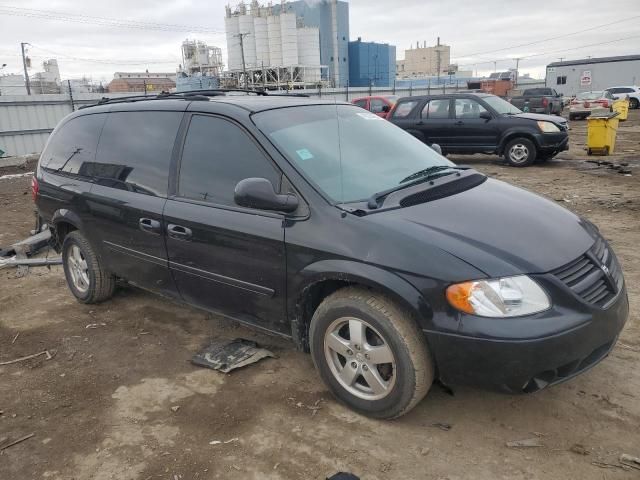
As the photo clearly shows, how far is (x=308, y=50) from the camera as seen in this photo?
4362 cm

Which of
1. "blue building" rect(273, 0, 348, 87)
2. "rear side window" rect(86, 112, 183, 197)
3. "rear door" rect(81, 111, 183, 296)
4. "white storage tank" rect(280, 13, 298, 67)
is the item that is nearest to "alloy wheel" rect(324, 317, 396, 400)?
"rear door" rect(81, 111, 183, 296)

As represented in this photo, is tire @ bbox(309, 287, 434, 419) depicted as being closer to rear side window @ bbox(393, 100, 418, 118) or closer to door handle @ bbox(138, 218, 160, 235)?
door handle @ bbox(138, 218, 160, 235)

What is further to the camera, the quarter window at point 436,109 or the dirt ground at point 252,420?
the quarter window at point 436,109

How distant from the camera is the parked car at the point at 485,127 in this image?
38.6 ft

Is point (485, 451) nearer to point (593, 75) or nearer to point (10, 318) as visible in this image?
point (10, 318)

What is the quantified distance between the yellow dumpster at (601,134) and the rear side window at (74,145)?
486 inches

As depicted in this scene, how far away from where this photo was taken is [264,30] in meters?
43.4

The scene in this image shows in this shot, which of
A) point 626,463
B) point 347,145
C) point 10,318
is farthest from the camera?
point 10,318

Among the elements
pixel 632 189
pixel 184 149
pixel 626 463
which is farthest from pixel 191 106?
pixel 632 189

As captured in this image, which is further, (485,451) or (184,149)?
(184,149)

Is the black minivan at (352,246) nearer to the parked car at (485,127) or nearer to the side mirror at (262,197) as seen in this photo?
the side mirror at (262,197)

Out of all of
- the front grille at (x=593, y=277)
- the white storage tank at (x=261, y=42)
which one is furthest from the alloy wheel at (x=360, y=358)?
the white storage tank at (x=261, y=42)

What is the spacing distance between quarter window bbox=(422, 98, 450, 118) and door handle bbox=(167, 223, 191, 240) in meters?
10.3

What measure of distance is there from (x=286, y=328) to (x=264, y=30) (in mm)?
44238
